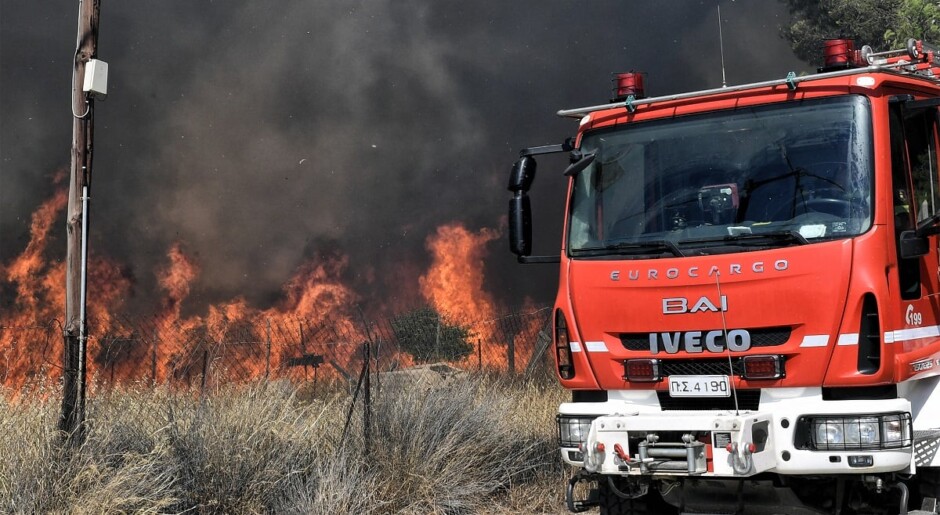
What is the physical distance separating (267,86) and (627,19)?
9.64 m

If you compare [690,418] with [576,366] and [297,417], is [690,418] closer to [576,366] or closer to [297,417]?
[576,366]

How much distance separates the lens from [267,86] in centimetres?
2445

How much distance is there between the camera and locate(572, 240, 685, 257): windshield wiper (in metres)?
6.18

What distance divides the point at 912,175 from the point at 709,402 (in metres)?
1.81

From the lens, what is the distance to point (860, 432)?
5.51 meters

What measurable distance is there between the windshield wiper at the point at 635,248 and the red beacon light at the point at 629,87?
1.12 metres

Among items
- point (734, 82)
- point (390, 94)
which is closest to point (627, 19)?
point (734, 82)

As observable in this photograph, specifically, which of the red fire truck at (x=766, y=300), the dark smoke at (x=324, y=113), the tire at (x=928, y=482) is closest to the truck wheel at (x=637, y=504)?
the red fire truck at (x=766, y=300)

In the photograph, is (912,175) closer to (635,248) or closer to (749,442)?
(635,248)

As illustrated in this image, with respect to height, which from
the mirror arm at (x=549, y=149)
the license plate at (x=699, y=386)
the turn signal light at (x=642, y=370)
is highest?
the mirror arm at (x=549, y=149)

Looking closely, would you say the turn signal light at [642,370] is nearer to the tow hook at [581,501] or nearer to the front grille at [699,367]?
the front grille at [699,367]

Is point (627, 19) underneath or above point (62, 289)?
above

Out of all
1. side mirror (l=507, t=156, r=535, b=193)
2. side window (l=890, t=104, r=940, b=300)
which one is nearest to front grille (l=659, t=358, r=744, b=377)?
side window (l=890, t=104, r=940, b=300)

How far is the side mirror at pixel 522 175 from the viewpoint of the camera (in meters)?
6.85
